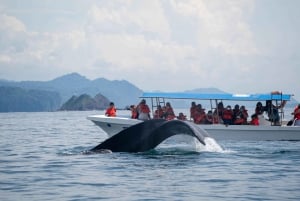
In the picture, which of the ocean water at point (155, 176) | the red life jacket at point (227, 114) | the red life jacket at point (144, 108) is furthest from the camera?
the red life jacket at point (144, 108)

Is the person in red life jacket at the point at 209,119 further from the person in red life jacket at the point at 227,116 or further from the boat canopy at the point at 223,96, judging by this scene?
the boat canopy at the point at 223,96

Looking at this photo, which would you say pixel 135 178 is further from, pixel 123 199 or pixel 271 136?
pixel 271 136

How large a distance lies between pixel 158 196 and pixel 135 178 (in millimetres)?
2062

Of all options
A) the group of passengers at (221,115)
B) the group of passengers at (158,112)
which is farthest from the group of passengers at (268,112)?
the group of passengers at (158,112)

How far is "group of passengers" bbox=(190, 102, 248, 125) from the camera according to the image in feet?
85.0

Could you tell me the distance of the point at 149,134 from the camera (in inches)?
580

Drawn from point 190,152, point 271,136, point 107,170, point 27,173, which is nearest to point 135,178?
point 107,170

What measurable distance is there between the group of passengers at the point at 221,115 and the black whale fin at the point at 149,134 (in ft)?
35.6

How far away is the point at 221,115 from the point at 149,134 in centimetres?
1193

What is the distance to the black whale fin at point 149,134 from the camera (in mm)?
14094

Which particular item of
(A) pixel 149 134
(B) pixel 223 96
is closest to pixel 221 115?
(B) pixel 223 96

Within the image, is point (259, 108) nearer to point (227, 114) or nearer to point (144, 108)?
point (227, 114)

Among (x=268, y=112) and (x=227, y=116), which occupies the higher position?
(x=268, y=112)

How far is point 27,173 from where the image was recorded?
46.1ft
